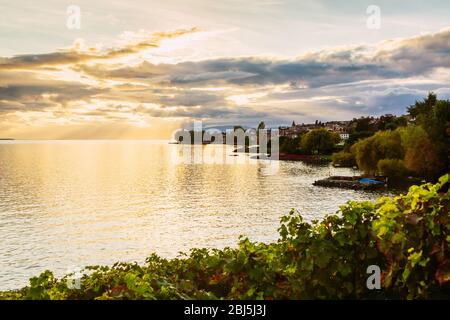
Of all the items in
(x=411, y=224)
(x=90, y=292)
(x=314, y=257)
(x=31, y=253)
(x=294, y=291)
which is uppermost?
(x=411, y=224)

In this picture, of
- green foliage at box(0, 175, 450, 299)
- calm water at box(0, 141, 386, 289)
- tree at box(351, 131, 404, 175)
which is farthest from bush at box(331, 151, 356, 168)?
green foliage at box(0, 175, 450, 299)

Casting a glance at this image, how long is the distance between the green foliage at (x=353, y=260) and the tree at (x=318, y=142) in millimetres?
191635

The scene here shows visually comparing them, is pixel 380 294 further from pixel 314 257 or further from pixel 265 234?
pixel 265 234

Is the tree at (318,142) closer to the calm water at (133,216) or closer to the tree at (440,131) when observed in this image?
the calm water at (133,216)

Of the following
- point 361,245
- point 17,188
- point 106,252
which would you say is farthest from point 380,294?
point 17,188

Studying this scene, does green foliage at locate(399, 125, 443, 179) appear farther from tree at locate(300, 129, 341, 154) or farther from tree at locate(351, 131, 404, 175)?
tree at locate(300, 129, 341, 154)

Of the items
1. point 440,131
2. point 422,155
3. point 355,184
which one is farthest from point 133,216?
point 440,131

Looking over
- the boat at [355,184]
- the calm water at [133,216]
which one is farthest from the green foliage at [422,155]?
the calm water at [133,216]

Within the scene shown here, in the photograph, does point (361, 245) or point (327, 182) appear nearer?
point (361, 245)

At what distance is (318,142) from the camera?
196750 mm

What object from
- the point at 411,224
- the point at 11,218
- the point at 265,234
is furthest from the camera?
the point at 11,218

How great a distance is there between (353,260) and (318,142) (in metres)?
193
